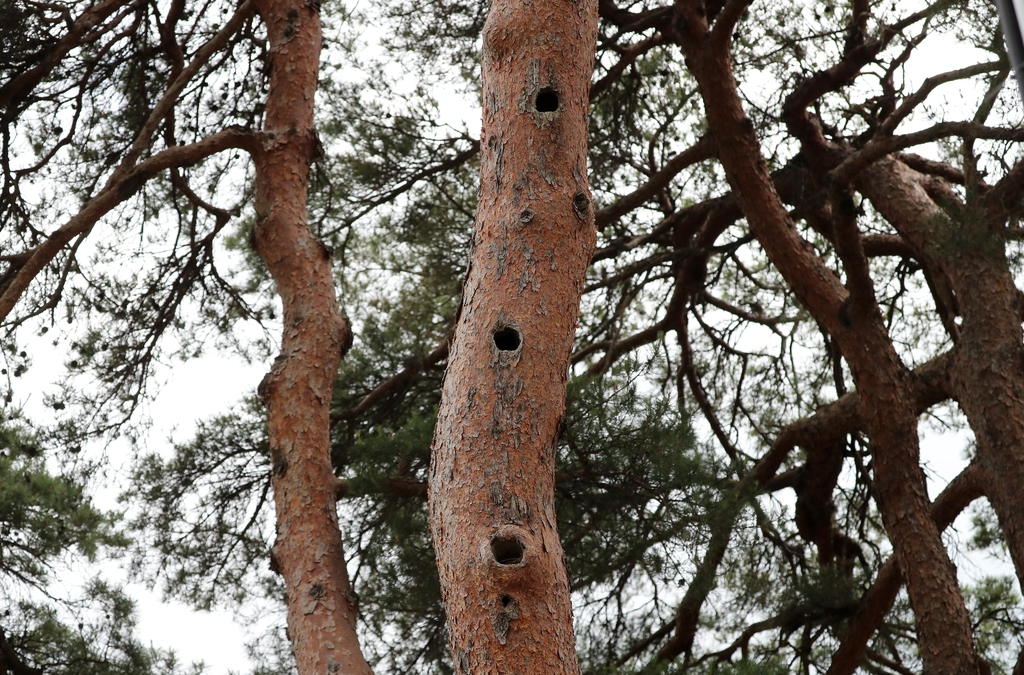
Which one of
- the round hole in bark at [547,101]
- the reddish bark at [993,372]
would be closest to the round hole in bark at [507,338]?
the round hole in bark at [547,101]

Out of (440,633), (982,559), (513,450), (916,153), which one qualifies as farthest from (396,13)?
(982,559)

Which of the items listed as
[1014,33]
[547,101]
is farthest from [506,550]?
[1014,33]

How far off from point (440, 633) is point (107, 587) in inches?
85.7

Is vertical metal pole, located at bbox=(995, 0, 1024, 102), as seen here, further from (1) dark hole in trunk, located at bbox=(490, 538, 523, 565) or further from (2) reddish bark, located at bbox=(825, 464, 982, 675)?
(2) reddish bark, located at bbox=(825, 464, 982, 675)

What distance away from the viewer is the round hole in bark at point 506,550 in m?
2.02

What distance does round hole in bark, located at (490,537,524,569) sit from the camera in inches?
79.6

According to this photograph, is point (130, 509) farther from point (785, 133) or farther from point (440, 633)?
point (785, 133)

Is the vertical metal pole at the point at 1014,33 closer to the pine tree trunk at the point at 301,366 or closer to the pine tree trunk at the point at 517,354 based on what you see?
the pine tree trunk at the point at 517,354

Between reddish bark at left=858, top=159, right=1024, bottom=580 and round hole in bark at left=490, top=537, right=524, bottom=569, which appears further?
reddish bark at left=858, top=159, right=1024, bottom=580

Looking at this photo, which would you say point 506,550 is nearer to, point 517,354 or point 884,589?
point 517,354

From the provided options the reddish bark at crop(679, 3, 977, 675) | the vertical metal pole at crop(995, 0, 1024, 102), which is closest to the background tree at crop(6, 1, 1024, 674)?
the reddish bark at crop(679, 3, 977, 675)

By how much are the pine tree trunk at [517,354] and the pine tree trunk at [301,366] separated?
87 centimetres

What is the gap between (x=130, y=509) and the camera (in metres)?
4.58

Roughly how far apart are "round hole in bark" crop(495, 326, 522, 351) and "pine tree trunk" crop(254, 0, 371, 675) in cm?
104
